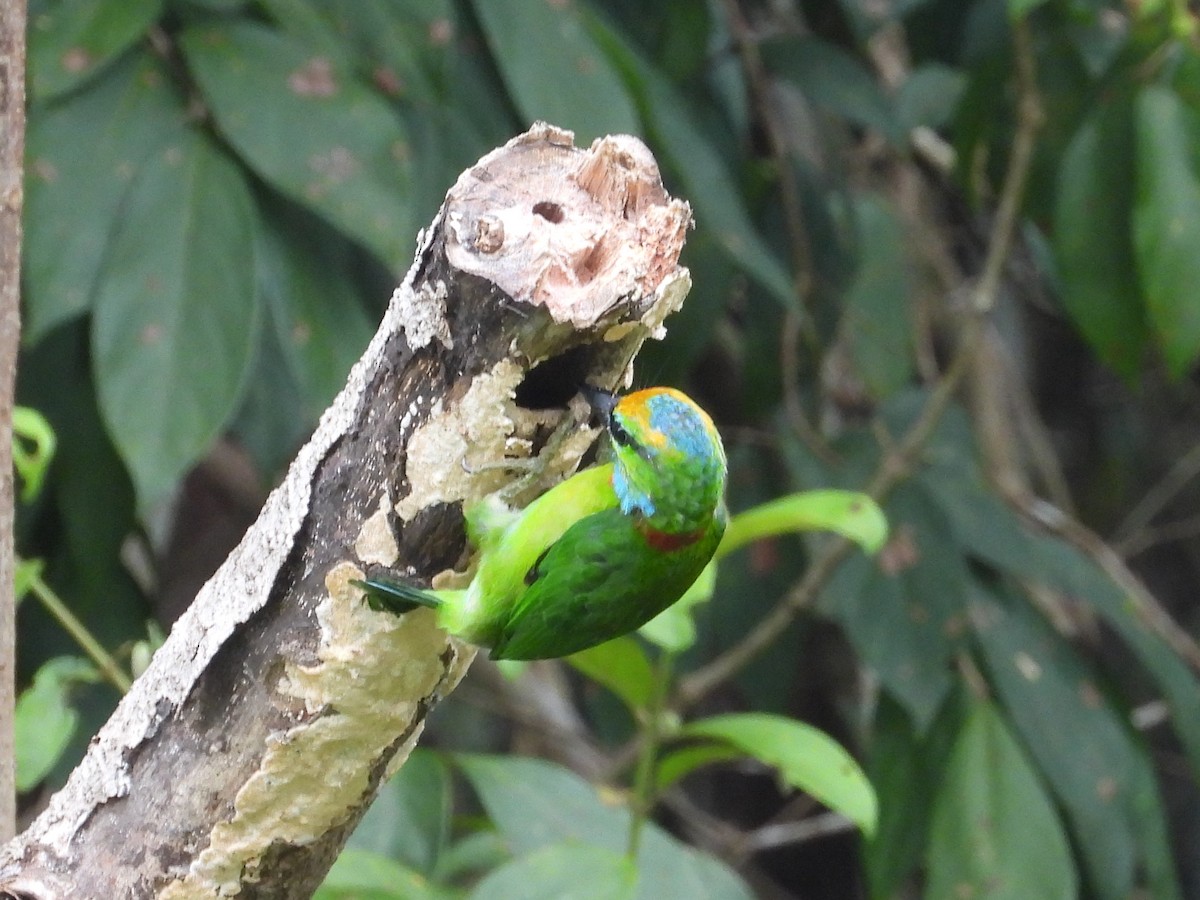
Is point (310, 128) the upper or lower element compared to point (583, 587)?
upper

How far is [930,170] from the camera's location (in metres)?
4.12

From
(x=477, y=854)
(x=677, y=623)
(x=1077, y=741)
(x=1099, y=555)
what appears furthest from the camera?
(x=1099, y=555)

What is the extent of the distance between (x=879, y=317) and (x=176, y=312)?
204 centimetres

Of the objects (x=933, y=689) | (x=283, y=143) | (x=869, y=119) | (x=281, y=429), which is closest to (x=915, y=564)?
(x=933, y=689)

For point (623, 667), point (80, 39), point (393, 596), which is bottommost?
point (623, 667)

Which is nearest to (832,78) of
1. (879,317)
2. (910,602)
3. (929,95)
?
(929,95)

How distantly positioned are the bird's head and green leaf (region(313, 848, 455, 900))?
727mm

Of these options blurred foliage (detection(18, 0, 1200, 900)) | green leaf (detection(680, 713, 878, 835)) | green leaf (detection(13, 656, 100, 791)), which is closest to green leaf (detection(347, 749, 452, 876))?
blurred foliage (detection(18, 0, 1200, 900))

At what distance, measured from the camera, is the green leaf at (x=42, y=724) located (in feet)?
5.04

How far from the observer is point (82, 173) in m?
1.93

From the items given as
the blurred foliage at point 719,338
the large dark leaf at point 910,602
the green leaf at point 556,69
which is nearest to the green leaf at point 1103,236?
the blurred foliage at point 719,338

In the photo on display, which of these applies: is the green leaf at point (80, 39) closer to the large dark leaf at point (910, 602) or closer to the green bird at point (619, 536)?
the green bird at point (619, 536)

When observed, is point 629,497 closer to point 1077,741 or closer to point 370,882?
point 370,882

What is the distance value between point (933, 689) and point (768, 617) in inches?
25.9
